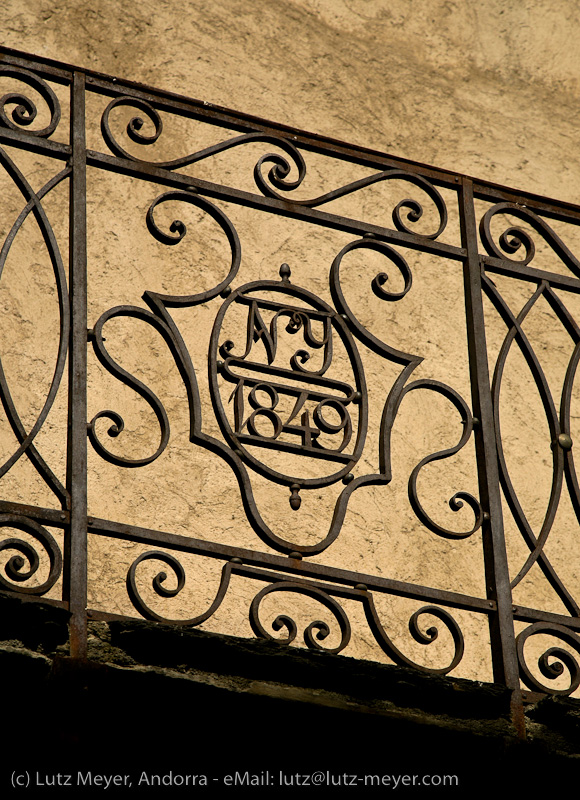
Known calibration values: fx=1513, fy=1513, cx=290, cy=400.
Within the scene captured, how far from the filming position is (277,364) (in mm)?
4496

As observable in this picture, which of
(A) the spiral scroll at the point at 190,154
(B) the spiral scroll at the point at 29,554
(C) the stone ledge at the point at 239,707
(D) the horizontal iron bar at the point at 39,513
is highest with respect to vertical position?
(A) the spiral scroll at the point at 190,154

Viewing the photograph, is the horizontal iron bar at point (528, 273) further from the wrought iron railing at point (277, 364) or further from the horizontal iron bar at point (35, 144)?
the horizontal iron bar at point (35, 144)

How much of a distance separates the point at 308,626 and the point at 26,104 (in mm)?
1763

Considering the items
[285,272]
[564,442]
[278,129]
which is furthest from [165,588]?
[278,129]

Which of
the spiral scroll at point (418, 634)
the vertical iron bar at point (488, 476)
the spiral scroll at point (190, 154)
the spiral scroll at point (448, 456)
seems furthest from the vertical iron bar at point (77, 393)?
the vertical iron bar at point (488, 476)

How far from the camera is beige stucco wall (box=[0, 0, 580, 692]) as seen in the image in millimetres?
4176

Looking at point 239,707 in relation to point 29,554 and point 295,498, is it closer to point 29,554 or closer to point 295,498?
point 29,554

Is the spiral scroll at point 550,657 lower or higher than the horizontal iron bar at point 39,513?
lower

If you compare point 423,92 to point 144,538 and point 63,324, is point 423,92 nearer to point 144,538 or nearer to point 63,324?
point 63,324

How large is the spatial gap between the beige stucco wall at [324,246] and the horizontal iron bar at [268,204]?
0.14 ft

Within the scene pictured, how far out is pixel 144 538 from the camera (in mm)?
4027

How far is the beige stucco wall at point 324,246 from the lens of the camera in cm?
418

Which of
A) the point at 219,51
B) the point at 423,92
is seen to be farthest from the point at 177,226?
the point at 423,92

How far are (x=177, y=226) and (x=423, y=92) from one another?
1327 millimetres
